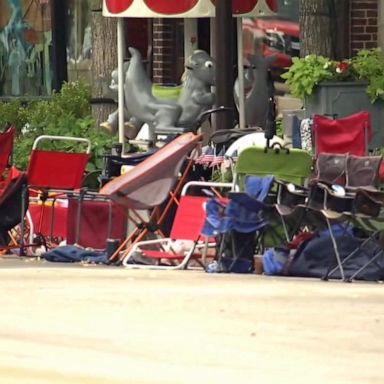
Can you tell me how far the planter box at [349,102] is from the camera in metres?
13.5

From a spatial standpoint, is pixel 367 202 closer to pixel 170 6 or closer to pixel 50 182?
pixel 50 182

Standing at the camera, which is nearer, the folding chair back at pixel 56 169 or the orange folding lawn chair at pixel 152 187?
the orange folding lawn chair at pixel 152 187

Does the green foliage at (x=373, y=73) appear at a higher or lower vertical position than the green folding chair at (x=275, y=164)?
higher

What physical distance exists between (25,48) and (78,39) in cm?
138

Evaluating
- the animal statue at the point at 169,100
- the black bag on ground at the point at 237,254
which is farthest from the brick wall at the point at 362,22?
the black bag on ground at the point at 237,254


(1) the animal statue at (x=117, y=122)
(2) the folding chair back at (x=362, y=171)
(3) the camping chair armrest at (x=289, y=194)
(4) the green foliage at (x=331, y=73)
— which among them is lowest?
(3) the camping chair armrest at (x=289, y=194)

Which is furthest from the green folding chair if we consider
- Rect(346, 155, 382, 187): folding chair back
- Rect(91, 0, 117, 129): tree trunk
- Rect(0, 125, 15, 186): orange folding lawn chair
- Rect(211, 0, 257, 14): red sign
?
Rect(91, 0, 117, 129): tree trunk

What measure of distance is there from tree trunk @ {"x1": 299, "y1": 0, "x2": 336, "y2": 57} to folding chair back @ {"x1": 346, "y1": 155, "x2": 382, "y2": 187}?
3.34 metres

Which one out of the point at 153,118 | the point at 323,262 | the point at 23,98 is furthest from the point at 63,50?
the point at 323,262

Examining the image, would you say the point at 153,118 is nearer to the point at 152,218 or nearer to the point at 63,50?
the point at 152,218

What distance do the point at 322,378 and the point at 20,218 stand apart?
5.76 meters

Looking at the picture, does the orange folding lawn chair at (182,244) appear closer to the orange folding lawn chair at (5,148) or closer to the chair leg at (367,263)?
the chair leg at (367,263)

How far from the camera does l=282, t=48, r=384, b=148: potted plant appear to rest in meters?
13.5

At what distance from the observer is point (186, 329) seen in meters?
8.16
